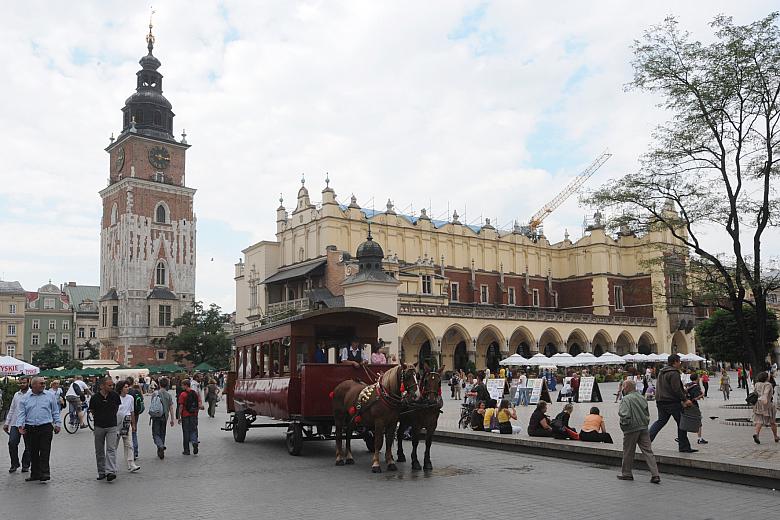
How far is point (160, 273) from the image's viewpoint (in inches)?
2881

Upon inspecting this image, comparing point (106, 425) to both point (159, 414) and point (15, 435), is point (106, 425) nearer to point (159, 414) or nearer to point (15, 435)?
point (15, 435)

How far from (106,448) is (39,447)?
3.34ft

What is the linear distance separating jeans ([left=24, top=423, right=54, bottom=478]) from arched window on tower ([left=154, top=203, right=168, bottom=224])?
64.4m

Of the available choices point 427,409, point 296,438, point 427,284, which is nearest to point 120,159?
point 427,284

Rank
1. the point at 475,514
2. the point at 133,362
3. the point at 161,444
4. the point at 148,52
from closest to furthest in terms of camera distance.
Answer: the point at 475,514, the point at 161,444, the point at 133,362, the point at 148,52

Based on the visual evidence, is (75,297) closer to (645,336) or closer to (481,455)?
(645,336)

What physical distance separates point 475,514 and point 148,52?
7741 centimetres

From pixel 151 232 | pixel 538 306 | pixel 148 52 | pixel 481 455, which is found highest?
pixel 148 52

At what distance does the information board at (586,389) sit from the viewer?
95.5ft

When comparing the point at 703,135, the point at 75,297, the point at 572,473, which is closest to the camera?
the point at 572,473

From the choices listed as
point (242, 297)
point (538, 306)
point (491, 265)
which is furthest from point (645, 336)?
point (242, 297)

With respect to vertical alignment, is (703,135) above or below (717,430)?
above

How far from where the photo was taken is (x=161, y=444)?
14.4 m

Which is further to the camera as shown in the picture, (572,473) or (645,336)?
(645,336)
